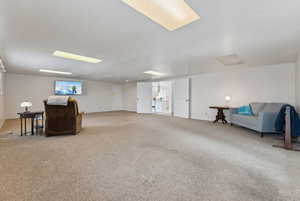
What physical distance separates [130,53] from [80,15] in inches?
66.9

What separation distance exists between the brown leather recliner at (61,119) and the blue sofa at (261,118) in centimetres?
502

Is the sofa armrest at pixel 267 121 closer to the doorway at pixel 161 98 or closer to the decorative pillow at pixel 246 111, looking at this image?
the decorative pillow at pixel 246 111

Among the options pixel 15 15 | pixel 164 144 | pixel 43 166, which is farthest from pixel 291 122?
pixel 15 15

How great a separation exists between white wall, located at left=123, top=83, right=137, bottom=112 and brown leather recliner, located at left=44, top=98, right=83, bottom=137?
6306 mm

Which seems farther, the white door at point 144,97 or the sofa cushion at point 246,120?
the white door at point 144,97

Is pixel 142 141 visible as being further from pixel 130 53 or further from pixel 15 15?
pixel 15 15

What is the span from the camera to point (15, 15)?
6.22 feet

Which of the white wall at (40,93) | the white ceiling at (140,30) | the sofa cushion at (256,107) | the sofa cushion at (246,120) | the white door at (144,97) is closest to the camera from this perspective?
the white ceiling at (140,30)

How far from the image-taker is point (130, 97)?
10297 millimetres

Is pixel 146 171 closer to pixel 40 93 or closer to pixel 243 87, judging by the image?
pixel 243 87

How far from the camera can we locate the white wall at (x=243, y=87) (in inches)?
175

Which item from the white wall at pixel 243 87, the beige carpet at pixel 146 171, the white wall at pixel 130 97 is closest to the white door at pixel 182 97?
the white wall at pixel 243 87

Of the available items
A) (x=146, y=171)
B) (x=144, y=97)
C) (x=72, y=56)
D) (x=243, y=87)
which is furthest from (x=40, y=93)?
(x=243, y=87)

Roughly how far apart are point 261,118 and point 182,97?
3904 mm
